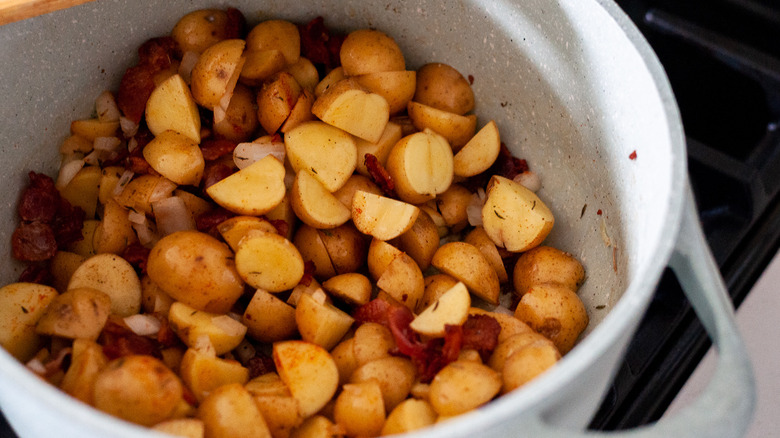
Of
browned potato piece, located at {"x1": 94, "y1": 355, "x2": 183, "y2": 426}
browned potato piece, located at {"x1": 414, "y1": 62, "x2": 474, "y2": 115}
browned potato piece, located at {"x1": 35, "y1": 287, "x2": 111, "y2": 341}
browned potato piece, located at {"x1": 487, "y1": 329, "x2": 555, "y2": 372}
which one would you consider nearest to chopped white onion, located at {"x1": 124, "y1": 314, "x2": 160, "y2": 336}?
browned potato piece, located at {"x1": 35, "y1": 287, "x2": 111, "y2": 341}

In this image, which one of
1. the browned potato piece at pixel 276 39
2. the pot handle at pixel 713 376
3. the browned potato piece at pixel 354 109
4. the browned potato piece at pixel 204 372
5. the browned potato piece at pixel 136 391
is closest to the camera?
the pot handle at pixel 713 376

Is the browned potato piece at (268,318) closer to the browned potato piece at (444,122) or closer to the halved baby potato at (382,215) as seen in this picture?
the halved baby potato at (382,215)

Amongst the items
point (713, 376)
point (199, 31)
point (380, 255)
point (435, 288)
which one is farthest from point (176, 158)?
point (713, 376)

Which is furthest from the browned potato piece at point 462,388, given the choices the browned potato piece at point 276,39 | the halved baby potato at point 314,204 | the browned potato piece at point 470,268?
the browned potato piece at point 276,39

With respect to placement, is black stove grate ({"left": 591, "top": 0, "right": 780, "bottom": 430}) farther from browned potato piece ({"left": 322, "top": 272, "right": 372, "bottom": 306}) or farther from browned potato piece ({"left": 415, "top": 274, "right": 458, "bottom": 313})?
browned potato piece ({"left": 322, "top": 272, "right": 372, "bottom": 306})

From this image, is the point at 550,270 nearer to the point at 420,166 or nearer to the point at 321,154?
the point at 420,166

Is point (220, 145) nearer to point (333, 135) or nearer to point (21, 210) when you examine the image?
point (333, 135)

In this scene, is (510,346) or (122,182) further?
(122,182)
